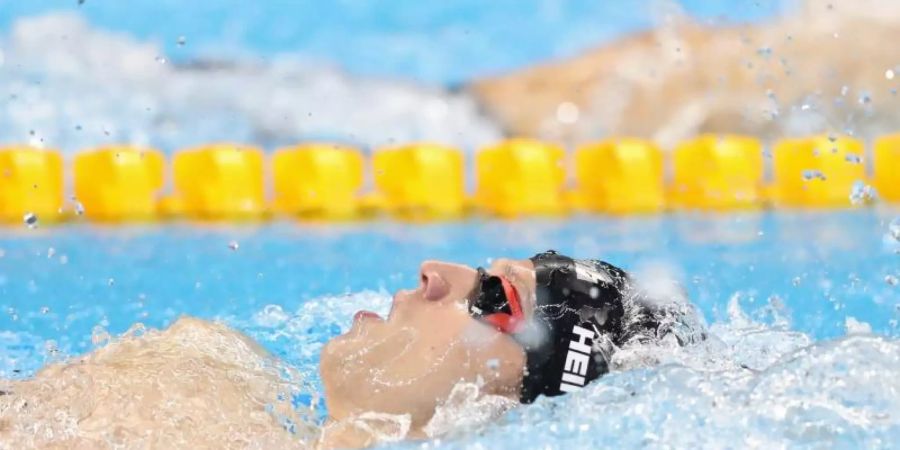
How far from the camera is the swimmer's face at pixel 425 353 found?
1610mm

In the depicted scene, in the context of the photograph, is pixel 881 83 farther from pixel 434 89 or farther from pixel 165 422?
pixel 165 422

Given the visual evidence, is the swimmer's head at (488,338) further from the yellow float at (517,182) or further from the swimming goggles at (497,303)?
the yellow float at (517,182)

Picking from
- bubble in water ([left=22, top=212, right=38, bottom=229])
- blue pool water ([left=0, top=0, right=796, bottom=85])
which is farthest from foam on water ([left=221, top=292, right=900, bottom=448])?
blue pool water ([left=0, top=0, right=796, bottom=85])

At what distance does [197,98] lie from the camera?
9.86m

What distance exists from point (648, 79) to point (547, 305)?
8047 millimetres

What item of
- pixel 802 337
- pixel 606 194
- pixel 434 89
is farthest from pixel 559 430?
pixel 434 89

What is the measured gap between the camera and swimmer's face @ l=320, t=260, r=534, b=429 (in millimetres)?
1610

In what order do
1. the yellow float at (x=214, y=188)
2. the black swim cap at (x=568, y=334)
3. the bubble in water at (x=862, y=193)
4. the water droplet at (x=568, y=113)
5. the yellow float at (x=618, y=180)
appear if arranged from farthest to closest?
1. the water droplet at (x=568, y=113)
2. the yellow float at (x=618, y=180)
3. the yellow float at (x=214, y=188)
4. the bubble in water at (x=862, y=193)
5. the black swim cap at (x=568, y=334)

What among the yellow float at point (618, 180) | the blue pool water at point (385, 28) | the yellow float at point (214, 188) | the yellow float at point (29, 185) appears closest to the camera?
the yellow float at point (29, 185)

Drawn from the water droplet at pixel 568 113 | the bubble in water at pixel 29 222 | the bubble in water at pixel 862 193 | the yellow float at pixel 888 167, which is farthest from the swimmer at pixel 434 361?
the water droplet at pixel 568 113

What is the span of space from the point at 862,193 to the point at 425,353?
163 inches

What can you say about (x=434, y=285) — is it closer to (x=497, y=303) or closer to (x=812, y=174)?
(x=497, y=303)

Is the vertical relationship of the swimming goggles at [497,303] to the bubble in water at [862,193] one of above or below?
below

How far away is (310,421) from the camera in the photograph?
1863 mm
